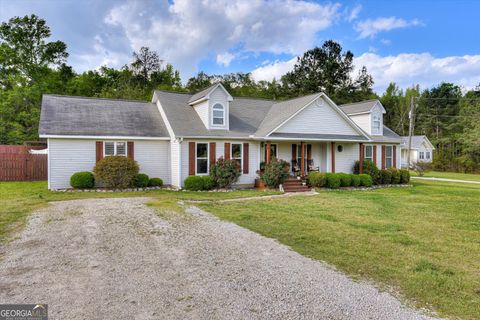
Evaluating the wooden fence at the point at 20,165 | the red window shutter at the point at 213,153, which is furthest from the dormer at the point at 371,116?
the wooden fence at the point at 20,165

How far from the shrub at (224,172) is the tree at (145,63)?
31.0 meters

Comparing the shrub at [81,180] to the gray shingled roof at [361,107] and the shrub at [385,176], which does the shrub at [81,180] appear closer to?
the shrub at [385,176]

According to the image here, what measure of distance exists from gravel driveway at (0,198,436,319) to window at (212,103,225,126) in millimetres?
10289

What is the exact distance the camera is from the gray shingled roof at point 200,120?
16.6 m

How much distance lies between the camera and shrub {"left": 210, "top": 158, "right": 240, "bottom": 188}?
16.2m

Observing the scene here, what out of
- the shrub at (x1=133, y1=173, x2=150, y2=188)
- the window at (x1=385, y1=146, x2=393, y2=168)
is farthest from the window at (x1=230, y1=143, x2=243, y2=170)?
the window at (x1=385, y1=146, x2=393, y2=168)

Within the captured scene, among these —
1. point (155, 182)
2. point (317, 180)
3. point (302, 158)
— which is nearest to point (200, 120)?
point (155, 182)

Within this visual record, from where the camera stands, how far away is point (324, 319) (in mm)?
3672

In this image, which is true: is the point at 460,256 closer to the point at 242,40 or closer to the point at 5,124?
the point at 242,40

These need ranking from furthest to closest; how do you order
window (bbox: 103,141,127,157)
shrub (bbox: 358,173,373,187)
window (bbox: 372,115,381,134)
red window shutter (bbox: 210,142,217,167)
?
window (bbox: 372,115,381,134) < shrub (bbox: 358,173,373,187) < red window shutter (bbox: 210,142,217,167) < window (bbox: 103,141,127,157)

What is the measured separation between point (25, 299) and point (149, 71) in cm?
4294

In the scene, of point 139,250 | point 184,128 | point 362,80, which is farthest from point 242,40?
point 362,80

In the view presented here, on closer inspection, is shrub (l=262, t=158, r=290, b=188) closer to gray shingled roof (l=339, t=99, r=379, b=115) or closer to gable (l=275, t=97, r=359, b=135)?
gable (l=275, t=97, r=359, b=135)

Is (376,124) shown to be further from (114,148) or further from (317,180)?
(114,148)
